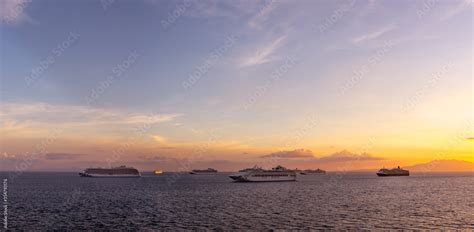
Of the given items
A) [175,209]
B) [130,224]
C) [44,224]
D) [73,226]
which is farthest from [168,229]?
[175,209]

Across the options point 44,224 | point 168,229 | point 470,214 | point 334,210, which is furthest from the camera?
point 334,210

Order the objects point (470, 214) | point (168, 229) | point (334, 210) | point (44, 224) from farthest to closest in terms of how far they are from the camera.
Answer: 1. point (334, 210)
2. point (470, 214)
3. point (44, 224)
4. point (168, 229)

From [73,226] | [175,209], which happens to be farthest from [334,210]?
[73,226]

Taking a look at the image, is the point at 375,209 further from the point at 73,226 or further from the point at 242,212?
the point at 73,226

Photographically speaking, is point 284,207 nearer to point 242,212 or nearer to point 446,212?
point 242,212

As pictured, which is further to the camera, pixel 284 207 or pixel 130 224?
pixel 284 207

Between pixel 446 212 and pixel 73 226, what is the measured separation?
6516cm

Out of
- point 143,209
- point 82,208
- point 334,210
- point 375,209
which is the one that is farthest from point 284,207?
Answer: point 82,208

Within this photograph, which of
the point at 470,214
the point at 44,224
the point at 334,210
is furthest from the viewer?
the point at 334,210

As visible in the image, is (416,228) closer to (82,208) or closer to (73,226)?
(73,226)

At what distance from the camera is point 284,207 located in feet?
270

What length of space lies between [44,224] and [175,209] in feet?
85.1

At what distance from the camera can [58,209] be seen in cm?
7925

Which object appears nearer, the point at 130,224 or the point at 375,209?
the point at 130,224
